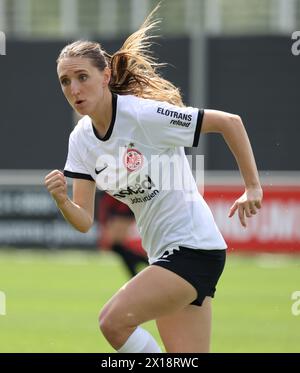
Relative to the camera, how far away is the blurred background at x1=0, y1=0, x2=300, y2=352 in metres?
14.9

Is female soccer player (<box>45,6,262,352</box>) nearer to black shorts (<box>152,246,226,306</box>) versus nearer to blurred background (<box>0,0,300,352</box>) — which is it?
black shorts (<box>152,246,226,306</box>)

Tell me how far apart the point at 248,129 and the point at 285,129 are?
0.55m

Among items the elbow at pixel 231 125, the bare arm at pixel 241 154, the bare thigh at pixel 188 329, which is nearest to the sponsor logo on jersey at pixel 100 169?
the bare arm at pixel 241 154

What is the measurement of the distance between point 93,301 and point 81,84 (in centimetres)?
599

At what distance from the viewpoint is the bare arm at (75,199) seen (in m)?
5.51

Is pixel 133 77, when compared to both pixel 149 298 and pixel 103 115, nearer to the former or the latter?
pixel 103 115

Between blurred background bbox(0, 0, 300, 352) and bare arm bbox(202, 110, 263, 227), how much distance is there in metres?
8.11

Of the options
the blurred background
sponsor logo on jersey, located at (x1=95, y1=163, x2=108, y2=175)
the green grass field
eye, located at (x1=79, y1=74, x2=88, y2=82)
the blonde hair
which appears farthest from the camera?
the blurred background

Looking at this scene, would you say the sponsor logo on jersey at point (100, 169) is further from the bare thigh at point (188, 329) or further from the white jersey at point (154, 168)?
the bare thigh at point (188, 329)

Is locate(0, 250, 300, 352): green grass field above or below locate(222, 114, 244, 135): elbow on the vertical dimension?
below

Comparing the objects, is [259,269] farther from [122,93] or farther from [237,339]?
[122,93]

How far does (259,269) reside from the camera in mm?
14422

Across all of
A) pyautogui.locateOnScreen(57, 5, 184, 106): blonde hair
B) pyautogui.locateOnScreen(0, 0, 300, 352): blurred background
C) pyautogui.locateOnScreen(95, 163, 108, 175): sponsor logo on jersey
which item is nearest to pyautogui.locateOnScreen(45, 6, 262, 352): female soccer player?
pyautogui.locateOnScreen(95, 163, 108, 175): sponsor logo on jersey

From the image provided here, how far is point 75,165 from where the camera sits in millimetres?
5879
